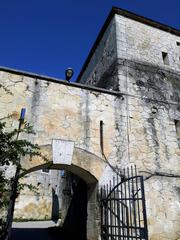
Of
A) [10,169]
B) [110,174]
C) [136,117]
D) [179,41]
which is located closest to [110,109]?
[136,117]

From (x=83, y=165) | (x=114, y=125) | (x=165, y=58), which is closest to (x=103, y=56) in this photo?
(x=165, y=58)

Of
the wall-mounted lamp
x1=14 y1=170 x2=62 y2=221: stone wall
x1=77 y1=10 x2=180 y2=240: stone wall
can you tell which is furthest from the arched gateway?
x1=14 y1=170 x2=62 y2=221: stone wall

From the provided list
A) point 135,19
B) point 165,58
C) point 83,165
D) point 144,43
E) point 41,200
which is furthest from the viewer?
point 41,200

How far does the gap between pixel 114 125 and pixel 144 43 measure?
3.70 metres

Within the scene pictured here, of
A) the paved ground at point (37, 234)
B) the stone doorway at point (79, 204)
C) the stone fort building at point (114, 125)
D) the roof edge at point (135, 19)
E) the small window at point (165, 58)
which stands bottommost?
the paved ground at point (37, 234)

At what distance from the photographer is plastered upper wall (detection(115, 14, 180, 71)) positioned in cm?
722

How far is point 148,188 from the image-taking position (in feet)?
17.4

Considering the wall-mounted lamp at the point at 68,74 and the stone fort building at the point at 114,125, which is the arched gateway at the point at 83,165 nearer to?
the stone fort building at the point at 114,125

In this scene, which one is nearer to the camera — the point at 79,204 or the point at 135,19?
the point at 79,204

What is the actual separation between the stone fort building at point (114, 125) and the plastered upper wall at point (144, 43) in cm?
5

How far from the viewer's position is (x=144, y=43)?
25.3ft

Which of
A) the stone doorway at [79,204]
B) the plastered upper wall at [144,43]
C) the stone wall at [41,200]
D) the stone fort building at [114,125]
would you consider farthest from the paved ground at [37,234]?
the plastered upper wall at [144,43]

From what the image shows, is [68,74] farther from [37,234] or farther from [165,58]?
[37,234]

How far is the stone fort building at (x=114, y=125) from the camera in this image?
5.02 metres
